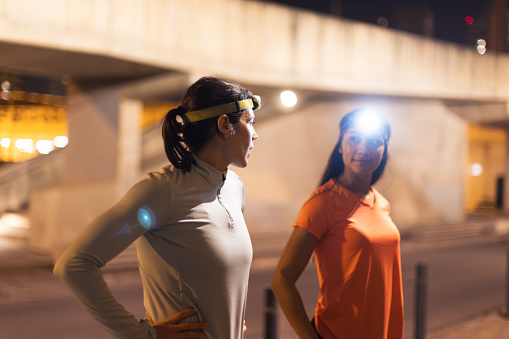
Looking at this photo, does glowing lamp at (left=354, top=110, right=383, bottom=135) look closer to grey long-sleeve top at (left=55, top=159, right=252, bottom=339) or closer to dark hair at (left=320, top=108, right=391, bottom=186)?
dark hair at (left=320, top=108, right=391, bottom=186)

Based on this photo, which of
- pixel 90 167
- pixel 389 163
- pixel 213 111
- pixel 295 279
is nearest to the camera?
pixel 213 111

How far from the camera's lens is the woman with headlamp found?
5.15ft

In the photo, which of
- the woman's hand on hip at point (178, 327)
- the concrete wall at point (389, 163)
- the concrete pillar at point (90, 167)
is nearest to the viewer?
the woman's hand on hip at point (178, 327)

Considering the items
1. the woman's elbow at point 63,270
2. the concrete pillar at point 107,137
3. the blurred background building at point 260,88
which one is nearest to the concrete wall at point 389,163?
the blurred background building at point 260,88

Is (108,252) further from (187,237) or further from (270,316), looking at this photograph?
(270,316)

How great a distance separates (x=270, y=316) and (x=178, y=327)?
251 cm

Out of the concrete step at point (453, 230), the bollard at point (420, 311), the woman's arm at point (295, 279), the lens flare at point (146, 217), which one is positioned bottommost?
the concrete step at point (453, 230)

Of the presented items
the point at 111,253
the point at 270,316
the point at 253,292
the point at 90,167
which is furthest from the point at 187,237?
the point at 90,167

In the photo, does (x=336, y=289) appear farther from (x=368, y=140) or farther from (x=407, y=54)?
(x=407, y=54)

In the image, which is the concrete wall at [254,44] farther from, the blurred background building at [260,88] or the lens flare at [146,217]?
the lens flare at [146,217]

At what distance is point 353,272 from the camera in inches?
93.9

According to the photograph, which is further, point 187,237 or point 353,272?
point 353,272

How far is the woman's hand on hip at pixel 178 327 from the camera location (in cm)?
165

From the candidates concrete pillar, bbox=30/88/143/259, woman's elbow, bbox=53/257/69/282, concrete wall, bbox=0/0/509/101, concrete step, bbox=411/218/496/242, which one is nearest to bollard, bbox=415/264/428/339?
woman's elbow, bbox=53/257/69/282
